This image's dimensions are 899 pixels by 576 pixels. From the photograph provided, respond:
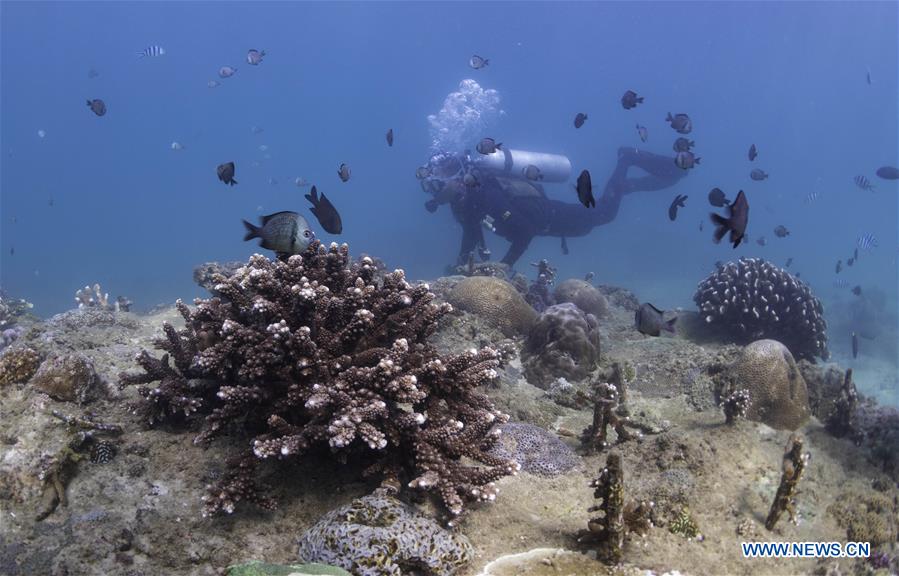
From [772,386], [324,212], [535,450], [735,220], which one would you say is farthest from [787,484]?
[324,212]

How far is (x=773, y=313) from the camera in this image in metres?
9.47

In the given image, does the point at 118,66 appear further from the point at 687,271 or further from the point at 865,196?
the point at 865,196

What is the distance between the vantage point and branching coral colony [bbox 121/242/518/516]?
10.4 ft

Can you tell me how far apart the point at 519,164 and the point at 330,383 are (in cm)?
1731

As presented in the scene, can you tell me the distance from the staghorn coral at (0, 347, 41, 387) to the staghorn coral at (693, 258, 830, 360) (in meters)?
10.9

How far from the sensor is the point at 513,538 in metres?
3.14

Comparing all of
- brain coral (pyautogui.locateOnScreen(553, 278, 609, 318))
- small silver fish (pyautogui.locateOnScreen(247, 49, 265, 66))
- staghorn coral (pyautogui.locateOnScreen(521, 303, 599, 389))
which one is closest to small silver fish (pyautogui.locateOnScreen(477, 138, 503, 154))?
brain coral (pyautogui.locateOnScreen(553, 278, 609, 318))

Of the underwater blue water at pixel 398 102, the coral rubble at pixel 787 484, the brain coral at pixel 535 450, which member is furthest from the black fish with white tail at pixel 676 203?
the underwater blue water at pixel 398 102

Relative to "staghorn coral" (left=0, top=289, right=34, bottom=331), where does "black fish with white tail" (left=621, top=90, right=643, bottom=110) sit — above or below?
above

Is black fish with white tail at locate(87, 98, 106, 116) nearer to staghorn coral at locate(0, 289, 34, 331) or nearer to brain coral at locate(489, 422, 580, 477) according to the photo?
staghorn coral at locate(0, 289, 34, 331)

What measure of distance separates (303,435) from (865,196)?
160613mm

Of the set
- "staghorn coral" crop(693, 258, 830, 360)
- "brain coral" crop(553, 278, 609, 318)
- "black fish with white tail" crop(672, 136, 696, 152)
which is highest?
"black fish with white tail" crop(672, 136, 696, 152)

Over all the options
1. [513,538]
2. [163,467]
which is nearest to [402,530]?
[513,538]

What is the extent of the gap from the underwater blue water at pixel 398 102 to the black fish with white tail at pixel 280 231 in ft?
269
